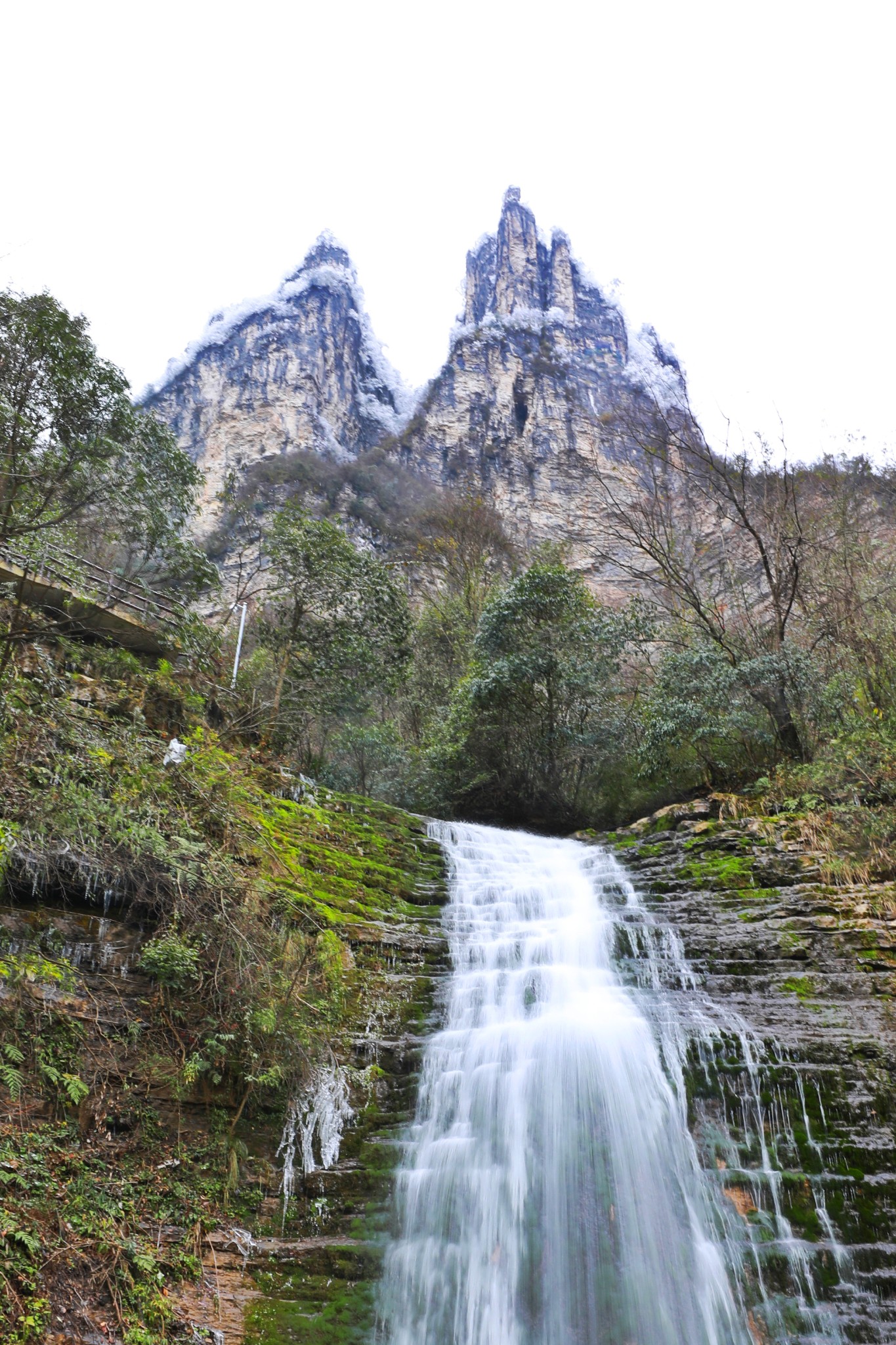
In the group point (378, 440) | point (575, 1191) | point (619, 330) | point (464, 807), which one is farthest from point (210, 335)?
point (575, 1191)

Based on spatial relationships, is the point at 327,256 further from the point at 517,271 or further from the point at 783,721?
the point at 783,721

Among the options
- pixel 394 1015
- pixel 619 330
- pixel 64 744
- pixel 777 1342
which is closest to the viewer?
pixel 777 1342

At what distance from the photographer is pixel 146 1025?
17.9 ft

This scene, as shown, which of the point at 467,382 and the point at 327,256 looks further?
the point at 327,256

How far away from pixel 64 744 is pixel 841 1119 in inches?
257

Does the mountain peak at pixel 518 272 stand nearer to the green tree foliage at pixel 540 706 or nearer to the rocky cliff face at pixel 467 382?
the rocky cliff face at pixel 467 382

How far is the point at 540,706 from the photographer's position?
Answer: 1536 cm

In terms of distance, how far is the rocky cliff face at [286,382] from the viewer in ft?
134

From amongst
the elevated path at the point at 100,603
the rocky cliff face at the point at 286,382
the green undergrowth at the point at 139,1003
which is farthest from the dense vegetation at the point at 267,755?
the rocky cliff face at the point at 286,382

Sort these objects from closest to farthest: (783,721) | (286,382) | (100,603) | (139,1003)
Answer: (139,1003) < (783,721) < (100,603) < (286,382)

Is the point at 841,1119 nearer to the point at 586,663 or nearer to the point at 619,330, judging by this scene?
the point at 586,663

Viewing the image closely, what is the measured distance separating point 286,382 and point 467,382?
10224 millimetres

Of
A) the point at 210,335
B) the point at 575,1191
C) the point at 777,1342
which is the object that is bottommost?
the point at 777,1342

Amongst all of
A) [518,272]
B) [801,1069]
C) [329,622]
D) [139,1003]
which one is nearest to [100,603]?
[329,622]
